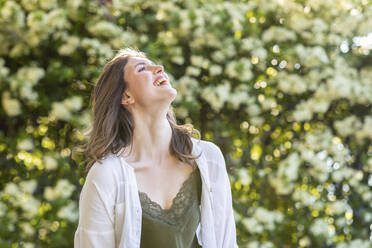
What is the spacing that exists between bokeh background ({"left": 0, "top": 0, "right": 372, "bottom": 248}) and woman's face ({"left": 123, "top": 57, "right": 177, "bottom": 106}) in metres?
1.24

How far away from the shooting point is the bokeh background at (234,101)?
2848 millimetres

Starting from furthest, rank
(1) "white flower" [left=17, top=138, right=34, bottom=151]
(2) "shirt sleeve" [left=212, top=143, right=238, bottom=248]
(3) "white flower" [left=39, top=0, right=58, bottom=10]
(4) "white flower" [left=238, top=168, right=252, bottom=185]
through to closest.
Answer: (4) "white flower" [left=238, top=168, right=252, bottom=185] < (1) "white flower" [left=17, top=138, right=34, bottom=151] < (3) "white flower" [left=39, top=0, right=58, bottom=10] < (2) "shirt sleeve" [left=212, top=143, right=238, bottom=248]

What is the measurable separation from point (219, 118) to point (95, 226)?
1.74 m

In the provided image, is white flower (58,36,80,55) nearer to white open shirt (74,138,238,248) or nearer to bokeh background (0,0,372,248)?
Result: bokeh background (0,0,372,248)

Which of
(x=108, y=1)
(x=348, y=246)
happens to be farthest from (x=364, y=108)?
(x=108, y=1)

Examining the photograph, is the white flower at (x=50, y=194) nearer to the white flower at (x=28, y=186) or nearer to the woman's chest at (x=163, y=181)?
the white flower at (x=28, y=186)

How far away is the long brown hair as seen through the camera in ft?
5.29

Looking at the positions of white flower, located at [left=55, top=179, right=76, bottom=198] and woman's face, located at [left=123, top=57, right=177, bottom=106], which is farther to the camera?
white flower, located at [left=55, top=179, right=76, bottom=198]

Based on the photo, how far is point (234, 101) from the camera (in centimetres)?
299

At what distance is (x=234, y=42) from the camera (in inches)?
118

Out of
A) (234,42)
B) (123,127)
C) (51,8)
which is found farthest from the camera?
(234,42)

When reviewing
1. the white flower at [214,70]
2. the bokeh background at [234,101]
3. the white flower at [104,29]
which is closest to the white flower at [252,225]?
the bokeh background at [234,101]

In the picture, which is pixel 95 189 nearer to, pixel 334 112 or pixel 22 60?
pixel 22 60

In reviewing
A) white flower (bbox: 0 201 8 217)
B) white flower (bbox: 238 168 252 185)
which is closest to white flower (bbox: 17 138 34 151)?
white flower (bbox: 0 201 8 217)
